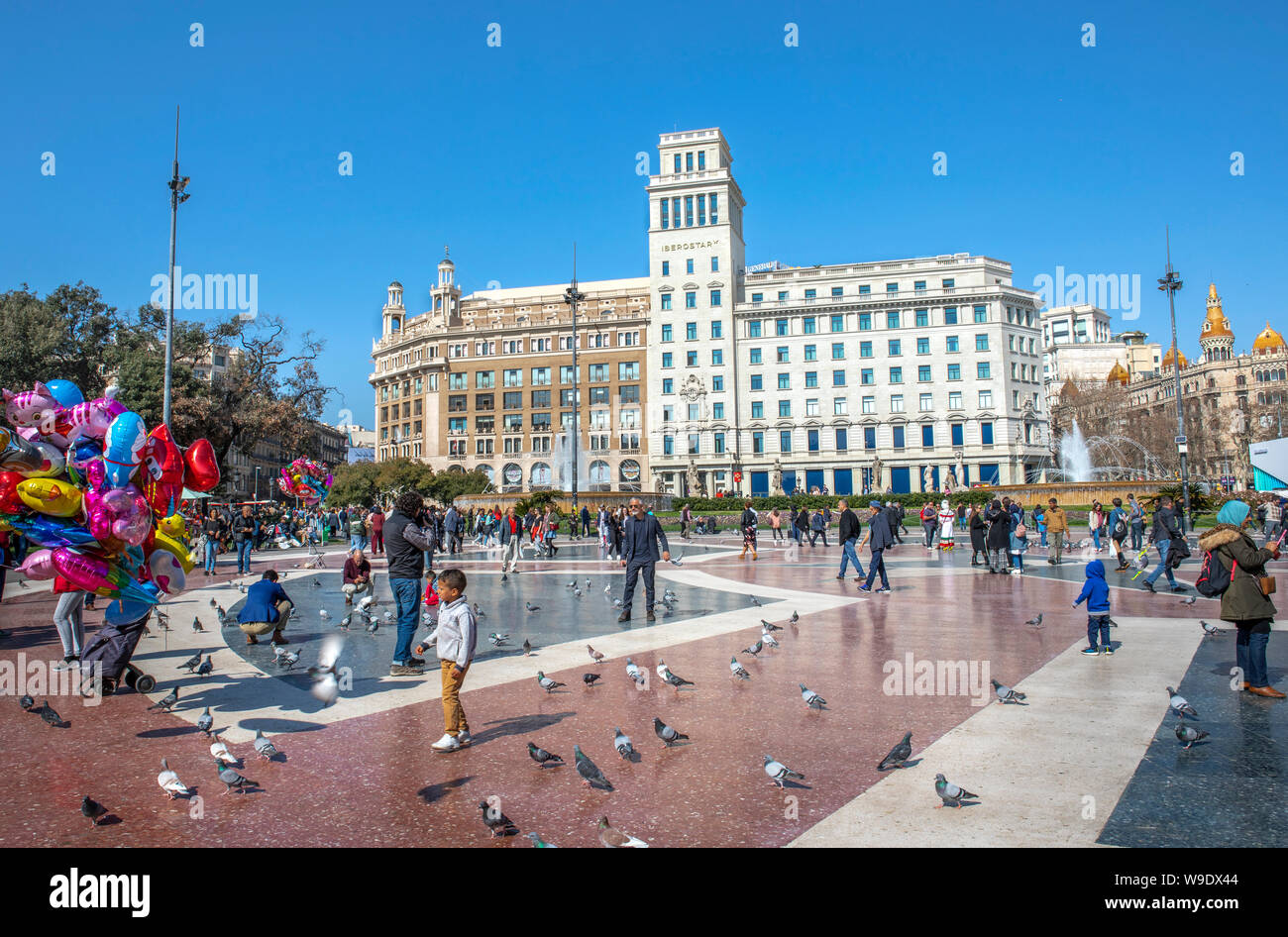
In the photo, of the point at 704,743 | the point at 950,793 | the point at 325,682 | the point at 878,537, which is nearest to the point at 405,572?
the point at 325,682

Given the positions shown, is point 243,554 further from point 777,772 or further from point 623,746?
point 777,772

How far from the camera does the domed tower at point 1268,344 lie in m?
100

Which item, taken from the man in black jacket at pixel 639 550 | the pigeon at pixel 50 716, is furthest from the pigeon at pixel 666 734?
the man in black jacket at pixel 639 550

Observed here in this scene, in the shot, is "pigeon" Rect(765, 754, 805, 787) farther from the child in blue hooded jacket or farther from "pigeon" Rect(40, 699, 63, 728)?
"pigeon" Rect(40, 699, 63, 728)

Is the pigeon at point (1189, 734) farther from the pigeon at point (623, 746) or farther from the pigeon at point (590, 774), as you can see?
the pigeon at point (590, 774)

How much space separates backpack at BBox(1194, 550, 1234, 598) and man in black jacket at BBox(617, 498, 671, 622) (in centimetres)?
679

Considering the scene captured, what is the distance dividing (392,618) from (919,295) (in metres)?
65.1

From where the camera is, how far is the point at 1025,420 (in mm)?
68688

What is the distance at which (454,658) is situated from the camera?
584cm

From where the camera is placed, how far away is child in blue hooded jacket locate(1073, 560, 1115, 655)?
330 inches

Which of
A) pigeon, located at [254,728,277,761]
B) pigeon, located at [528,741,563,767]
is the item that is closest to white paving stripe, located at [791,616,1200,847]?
pigeon, located at [528,741,563,767]

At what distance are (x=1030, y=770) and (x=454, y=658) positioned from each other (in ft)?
13.1
